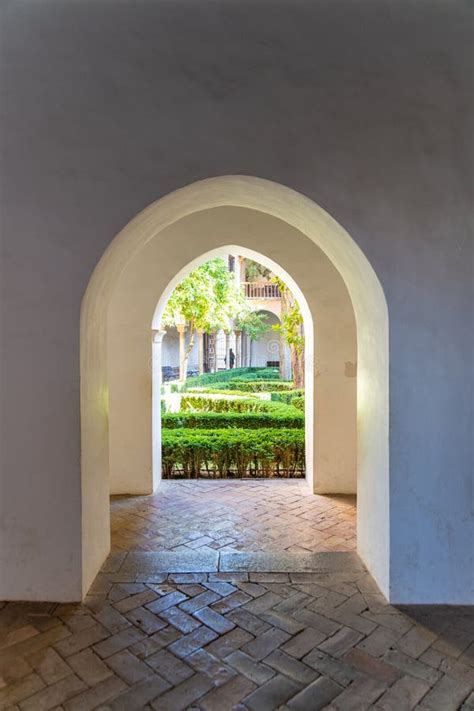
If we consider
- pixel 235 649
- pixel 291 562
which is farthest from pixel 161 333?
pixel 235 649

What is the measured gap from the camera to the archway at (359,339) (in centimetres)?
325

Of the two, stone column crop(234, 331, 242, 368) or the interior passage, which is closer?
the interior passage

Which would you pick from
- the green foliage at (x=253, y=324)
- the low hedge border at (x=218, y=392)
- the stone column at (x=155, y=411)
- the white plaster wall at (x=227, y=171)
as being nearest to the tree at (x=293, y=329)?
the low hedge border at (x=218, y=392)

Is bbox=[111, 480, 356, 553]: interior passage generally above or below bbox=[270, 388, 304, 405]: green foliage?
below

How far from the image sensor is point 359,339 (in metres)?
3.92

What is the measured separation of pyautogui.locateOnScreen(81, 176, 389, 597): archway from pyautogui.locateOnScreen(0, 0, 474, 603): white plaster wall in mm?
104

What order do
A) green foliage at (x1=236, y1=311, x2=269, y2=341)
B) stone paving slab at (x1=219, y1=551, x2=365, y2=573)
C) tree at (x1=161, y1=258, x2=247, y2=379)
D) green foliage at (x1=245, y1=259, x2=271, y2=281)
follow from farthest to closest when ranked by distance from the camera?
green foliage at (x1=245, y1=259, x2=271, y2=281) < green foliage at (x1=236, y1=311, x2=269, y2=341) < tree at (x1=161, y1=258, x2=247, y2=379) < stone paving slab at (x1=219, y1=551, x2=365, y2=573)

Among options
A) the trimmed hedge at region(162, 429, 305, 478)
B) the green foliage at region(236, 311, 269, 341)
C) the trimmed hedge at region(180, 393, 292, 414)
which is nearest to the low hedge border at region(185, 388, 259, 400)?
the trimmed hedge at region(180, 393, 292, 414)

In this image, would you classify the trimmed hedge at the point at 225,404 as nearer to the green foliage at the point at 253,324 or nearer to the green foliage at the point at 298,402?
the green foliage at the point at 298,402

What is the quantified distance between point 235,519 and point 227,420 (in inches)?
147

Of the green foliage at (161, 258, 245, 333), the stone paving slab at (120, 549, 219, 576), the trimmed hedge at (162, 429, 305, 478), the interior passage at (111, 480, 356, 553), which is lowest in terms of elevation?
the interior passage at (111, 480, 356, 553)

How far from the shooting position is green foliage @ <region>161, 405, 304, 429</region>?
8.13 metres

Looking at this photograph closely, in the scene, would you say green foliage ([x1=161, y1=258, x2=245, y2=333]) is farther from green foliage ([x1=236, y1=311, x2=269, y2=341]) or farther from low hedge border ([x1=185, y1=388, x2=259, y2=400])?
green foliage ([x1=236, y1=311, x2=269, y2=341])

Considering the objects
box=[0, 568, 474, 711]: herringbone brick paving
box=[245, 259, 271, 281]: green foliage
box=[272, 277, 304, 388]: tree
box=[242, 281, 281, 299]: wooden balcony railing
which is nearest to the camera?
box=[0, 568, 474, 711]: herringbone brick paving
